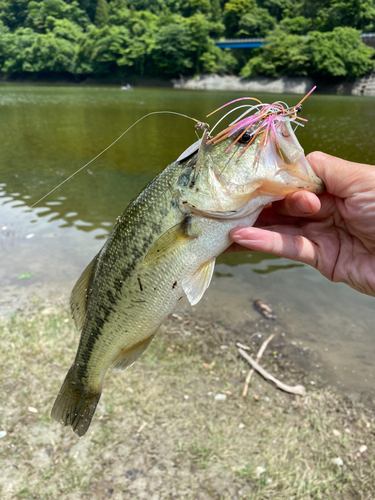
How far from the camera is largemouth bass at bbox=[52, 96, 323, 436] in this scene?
6.11ft

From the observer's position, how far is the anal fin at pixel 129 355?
2316 mm

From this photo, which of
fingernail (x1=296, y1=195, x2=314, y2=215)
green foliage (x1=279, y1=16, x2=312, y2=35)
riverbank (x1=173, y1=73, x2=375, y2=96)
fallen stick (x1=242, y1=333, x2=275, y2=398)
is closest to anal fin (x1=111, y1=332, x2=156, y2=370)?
fingernail (x1=296, y1=195, x2=314, y2=215)

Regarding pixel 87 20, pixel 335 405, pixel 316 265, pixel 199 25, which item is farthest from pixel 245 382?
pixel 87 20

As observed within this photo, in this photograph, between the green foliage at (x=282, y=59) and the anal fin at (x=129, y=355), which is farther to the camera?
the green foliage at (x=282, y=59)

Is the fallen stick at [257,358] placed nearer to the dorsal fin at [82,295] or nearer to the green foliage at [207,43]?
the dorsal fin at [82,295]

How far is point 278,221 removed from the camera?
2834 millimetres

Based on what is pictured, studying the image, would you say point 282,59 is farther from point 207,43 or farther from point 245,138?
point 245,138

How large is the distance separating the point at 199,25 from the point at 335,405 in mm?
85043

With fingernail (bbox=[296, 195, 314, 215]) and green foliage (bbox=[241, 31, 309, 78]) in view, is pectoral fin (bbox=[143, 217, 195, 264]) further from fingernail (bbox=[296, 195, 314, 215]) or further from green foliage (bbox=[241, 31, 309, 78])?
green foliage (bbox=[241, 31, 309, 78])

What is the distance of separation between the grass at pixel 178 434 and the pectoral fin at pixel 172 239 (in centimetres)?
237

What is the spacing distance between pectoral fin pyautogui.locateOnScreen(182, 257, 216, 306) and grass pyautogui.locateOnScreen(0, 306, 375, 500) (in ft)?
6.87

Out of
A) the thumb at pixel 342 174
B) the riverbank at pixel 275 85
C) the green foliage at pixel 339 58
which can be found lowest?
the thumb at pixel 342 174

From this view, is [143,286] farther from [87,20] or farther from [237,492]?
[87,20]

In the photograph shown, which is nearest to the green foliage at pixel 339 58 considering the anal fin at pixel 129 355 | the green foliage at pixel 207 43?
the green foliage at pixel 207 43
